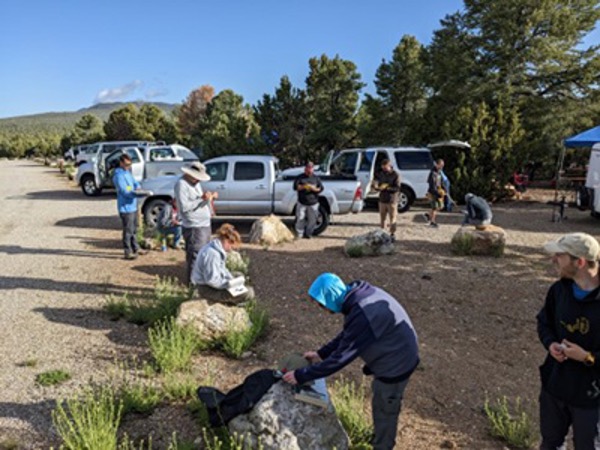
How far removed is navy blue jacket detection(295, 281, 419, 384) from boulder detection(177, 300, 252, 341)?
86.2 inches

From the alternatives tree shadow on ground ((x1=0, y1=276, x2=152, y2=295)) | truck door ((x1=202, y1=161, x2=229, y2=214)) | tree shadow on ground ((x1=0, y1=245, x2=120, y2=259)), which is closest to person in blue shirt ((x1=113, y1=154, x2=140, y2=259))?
tree shadow on ground ((x1=0, y1=245, x2=120, y2=259))

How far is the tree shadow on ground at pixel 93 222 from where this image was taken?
12002 mm

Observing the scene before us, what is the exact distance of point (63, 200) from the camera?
17.3 meters

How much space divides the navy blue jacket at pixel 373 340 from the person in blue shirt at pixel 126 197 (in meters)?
6.19

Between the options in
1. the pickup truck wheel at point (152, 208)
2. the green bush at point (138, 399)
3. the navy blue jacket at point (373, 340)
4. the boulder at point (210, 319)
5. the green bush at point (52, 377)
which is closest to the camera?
the navy blue jacket at point (373, 340)

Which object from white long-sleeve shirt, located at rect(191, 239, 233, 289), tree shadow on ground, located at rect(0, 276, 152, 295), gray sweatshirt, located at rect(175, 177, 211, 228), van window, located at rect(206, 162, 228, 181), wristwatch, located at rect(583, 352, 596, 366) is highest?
van window, located at rect(206, 162, 228, 181)

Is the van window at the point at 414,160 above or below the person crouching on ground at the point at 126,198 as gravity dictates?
above

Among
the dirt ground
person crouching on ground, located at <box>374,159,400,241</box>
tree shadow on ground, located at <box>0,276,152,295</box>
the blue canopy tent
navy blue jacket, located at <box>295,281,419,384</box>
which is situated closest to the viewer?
navy blue jacket, located at <box>295,281,419,384</box>

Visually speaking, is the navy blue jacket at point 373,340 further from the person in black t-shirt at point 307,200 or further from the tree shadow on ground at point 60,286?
the person in black t-shirt at point 307,200

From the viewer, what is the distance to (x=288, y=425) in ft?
10.0

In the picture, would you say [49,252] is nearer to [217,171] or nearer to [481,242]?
[217,171]

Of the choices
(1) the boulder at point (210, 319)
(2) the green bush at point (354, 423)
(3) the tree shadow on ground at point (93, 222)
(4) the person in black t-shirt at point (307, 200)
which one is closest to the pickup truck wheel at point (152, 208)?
(3) the tree shadow on ground at point (93, 222)

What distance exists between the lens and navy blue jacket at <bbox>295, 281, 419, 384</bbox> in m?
2.81

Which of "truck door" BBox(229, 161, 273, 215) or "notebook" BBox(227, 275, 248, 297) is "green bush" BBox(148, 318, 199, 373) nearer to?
"notebook" BBox(227, 275, 248, 297)
